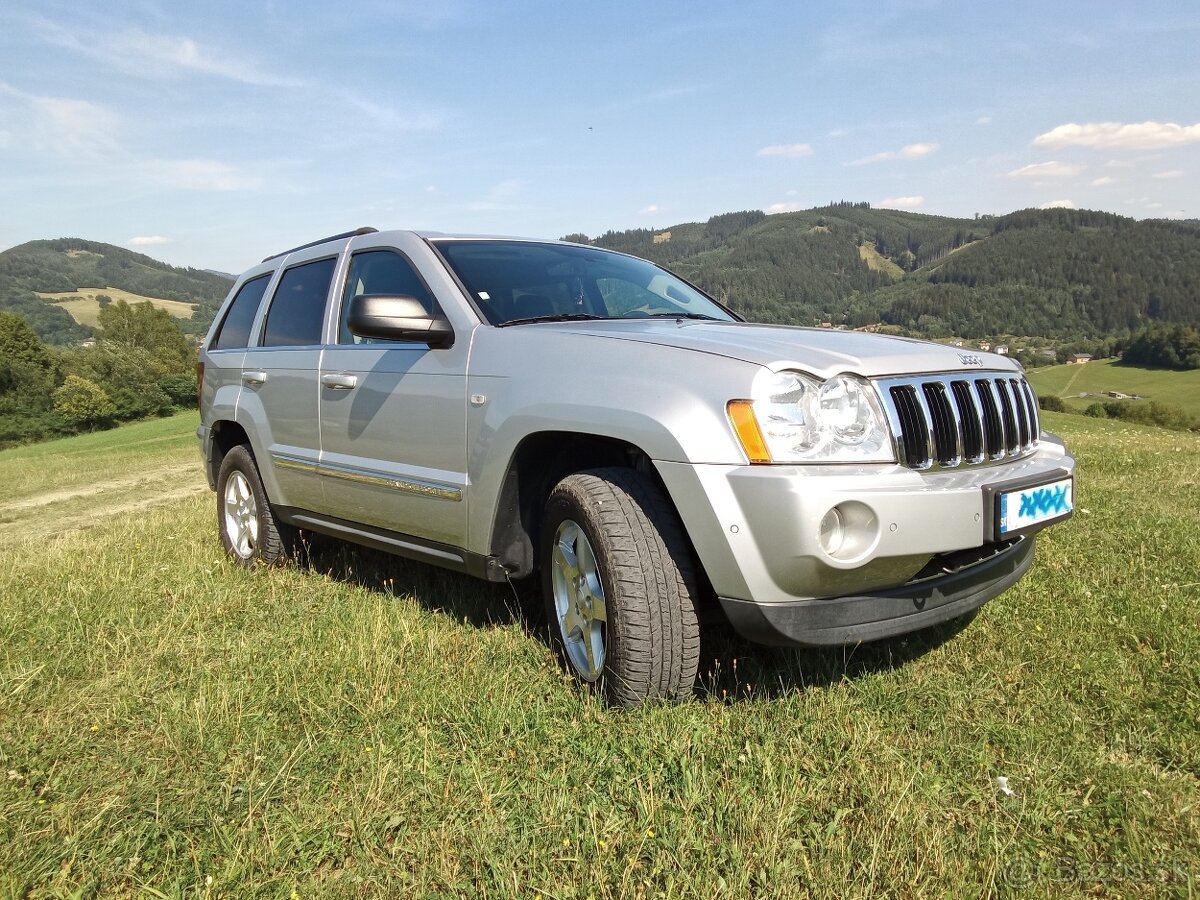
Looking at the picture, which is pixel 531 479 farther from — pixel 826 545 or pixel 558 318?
pixel 826 545

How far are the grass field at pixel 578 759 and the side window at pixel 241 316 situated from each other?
1.84 metres

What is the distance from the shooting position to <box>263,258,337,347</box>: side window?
4148 mm

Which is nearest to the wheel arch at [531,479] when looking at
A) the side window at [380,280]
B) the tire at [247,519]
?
the side window at [380,280]

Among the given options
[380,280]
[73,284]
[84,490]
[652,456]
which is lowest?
[84,490]

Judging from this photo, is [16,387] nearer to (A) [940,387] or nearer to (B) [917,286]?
(A) [940,387]

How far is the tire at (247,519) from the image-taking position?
457cm

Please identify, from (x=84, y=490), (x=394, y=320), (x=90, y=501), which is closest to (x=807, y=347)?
Answer: (x=394, y=320)

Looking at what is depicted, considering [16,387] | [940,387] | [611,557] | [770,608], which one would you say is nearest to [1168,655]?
[940,387]

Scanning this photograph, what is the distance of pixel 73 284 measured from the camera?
156 metres

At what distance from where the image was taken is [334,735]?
2.54 metres

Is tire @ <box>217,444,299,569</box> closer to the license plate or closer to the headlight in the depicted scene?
the headlight

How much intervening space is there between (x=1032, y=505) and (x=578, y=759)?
159 centimetres

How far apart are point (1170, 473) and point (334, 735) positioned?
23.4 ft

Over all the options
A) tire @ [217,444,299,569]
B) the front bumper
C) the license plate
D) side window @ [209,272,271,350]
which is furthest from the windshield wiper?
side window @ [209,272,271,350]
